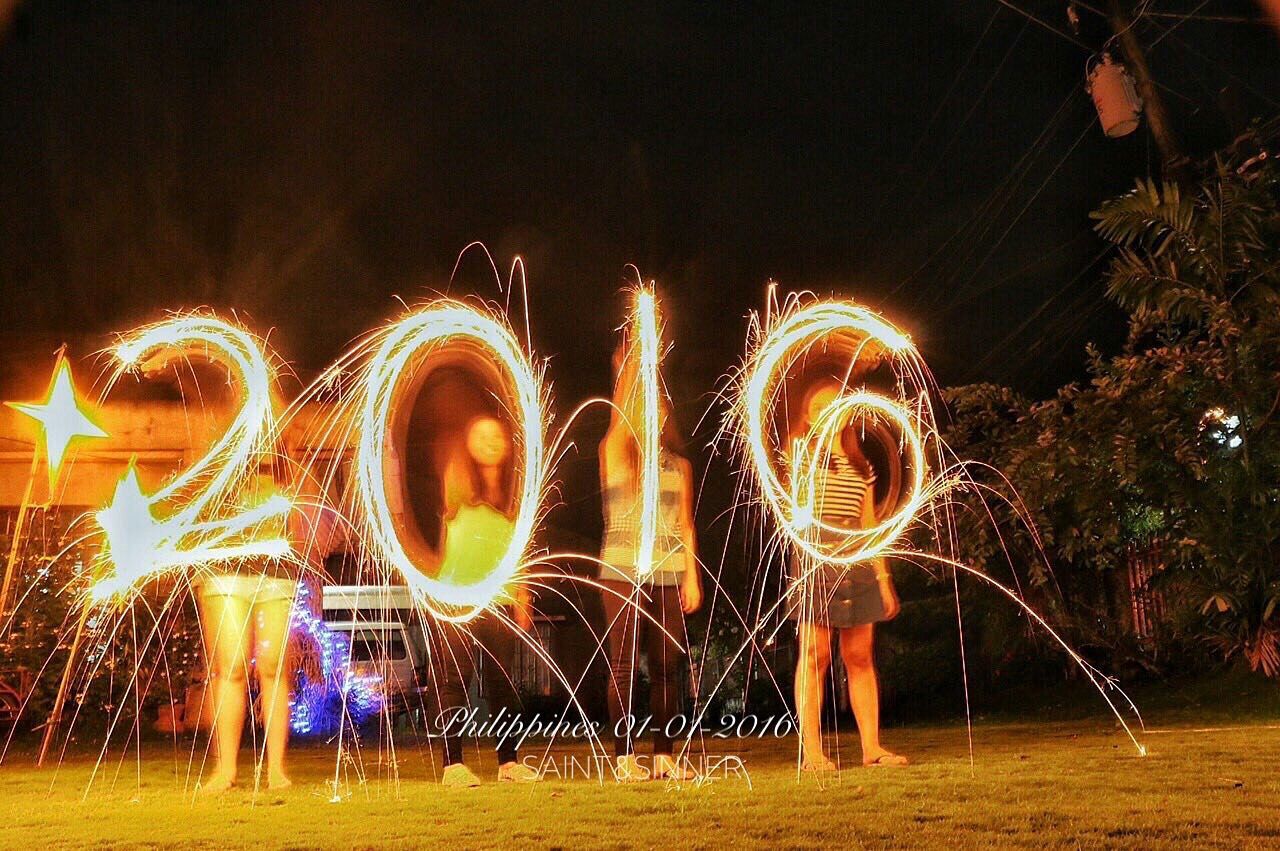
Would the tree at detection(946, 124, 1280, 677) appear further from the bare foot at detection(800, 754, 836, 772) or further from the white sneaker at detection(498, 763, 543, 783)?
the white sneaker at detection(498, 763, 543, 783)

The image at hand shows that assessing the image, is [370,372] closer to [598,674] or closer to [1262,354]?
[1262,354]

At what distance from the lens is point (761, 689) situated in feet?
52.1

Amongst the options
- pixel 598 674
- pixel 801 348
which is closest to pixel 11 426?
pixel 598 674

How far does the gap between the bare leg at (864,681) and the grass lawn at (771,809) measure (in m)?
0.31

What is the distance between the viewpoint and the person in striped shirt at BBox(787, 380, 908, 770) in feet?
18.8

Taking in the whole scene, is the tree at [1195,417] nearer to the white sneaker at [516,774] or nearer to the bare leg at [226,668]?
the white sneaker at [516,774]

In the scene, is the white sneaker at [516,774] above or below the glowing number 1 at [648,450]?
below

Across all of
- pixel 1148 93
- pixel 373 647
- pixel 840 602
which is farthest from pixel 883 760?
pixel 373 647

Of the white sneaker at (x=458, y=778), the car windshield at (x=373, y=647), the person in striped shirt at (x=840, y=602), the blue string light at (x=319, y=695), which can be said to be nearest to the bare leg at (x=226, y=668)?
the white sneaker at (x=458, y=778)

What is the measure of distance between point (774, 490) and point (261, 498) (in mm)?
2853

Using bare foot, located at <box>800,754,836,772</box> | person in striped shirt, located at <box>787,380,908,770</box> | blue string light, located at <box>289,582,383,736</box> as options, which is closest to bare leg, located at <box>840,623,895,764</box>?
person in striped shirt, located at <box>787,380,908,770</box>

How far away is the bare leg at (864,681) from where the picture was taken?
5.79 metres

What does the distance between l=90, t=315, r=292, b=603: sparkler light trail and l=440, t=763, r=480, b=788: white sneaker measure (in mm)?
1355

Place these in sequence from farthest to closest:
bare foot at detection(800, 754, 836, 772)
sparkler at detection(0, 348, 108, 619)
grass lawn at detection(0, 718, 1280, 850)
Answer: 1. sparkler at detection(0, 348, 108, 619)
2. bare foot at detection(800, 754, 836, 772)
3. grass lawn at detection(0, 718, 1280, 850)
